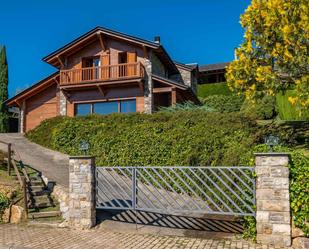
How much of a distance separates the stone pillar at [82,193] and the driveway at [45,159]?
2.19 metres

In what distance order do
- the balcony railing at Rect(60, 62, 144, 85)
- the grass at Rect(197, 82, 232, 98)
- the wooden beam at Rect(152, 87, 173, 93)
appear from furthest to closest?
the grass at Rect(197, 82, 232, 98)
the balcony railing at Rect(60, 62, 144, 85)
the wooden beam at Rect(152, 87, 173, 93)

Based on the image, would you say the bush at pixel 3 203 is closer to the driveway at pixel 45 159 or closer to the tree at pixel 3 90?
the driveway at pixel 45 159

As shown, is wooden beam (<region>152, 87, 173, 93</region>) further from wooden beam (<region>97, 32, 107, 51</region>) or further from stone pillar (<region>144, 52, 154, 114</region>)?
wooden beam (<region>97, 32, 107, 51</region>)

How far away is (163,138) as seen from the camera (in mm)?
12883

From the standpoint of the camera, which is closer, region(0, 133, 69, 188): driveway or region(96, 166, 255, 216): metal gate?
region(96, 166, 255, 216): metal gate

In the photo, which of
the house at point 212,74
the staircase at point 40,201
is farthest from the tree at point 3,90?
the house at point 212,74

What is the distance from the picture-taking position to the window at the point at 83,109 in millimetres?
22391

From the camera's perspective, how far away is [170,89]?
20.2 meters

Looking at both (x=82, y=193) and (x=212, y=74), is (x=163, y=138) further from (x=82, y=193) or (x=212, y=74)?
(x=212, y=74)

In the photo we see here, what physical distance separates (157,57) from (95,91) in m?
5.03

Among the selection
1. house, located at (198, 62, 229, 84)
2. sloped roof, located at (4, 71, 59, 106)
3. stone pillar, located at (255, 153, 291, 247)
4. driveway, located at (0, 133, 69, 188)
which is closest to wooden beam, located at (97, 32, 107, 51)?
sloped roof, located at (4, 71, 59, 106)

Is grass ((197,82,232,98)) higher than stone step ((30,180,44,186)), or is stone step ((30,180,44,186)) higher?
grass ((197,82,232,98))

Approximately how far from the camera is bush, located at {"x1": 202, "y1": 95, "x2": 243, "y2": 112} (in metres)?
28.9

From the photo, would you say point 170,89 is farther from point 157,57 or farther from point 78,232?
point 78,232
